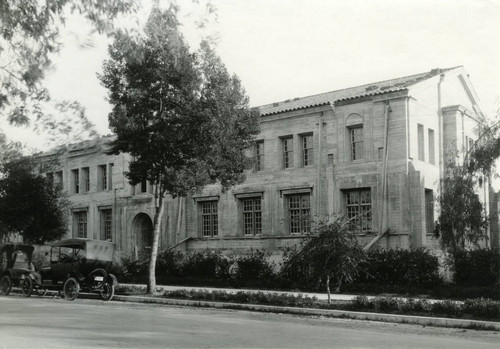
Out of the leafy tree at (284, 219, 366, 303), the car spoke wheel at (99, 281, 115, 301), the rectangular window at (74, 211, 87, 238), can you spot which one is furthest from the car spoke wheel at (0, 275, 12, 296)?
the rectangular window at (74, 211, 87, 238)

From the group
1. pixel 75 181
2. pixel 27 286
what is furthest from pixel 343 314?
pixel 75 181

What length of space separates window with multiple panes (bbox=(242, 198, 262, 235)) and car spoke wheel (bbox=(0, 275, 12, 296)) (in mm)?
12691

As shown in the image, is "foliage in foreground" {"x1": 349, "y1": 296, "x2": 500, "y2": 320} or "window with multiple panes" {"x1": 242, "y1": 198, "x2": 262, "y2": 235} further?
"window with multiple panes" {"x1": 242, "y1": 198, "x2": 262, "y2": 235}

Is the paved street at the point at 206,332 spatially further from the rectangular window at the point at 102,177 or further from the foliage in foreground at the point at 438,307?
the rectangular window at the point at 102,177

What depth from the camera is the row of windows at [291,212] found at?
27.8 metres

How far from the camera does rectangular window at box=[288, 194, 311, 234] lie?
29.5 meters

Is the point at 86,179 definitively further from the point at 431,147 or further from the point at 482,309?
the point at 482,309

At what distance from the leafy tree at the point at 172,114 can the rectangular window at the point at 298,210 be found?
903cm

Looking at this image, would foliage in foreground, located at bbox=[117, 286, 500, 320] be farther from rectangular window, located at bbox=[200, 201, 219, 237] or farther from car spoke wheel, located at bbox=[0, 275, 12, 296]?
rectangular window, located at bbox=[200, 201, 219, 237]

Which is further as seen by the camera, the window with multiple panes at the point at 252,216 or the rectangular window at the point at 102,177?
the rectangular window at the point at 102,177

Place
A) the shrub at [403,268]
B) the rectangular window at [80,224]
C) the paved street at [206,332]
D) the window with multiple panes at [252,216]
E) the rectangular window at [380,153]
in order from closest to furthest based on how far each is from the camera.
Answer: the paved street at [206,332] < the shrub at [403,268] < the rectangular window at [380,153] < the window with multiple panes at [252,216] < the rectangular window at [80,224]

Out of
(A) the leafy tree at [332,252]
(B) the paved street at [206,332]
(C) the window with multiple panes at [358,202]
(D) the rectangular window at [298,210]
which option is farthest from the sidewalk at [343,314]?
(D) the rectangular window at [298,210]

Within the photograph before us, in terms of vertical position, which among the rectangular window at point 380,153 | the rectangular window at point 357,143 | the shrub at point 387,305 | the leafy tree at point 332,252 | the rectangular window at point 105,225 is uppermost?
the rectangular window at point 357,143

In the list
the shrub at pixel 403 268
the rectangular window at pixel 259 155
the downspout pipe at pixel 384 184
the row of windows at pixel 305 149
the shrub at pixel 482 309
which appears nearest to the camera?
the shrub at pixel 482 309
